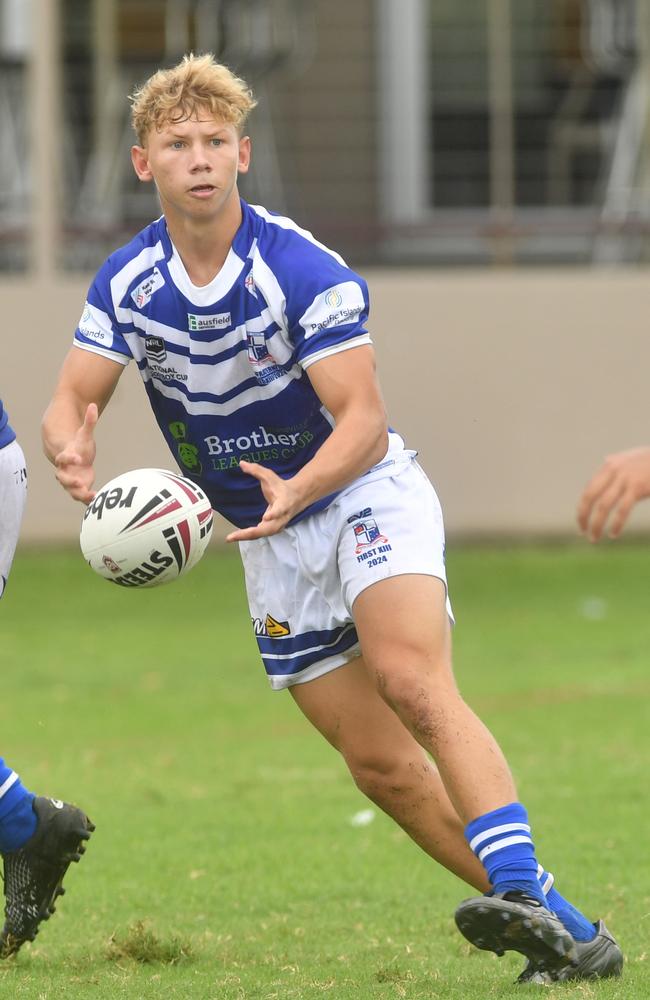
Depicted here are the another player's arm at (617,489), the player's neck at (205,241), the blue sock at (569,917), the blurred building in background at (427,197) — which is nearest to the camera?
the another player's arm at (617,489)

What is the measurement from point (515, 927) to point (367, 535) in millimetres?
1183

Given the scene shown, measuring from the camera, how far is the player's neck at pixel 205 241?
5.05 m

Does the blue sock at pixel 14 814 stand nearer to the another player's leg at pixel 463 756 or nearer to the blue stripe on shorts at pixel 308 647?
the blue stripe on shorts at pixel 308 647

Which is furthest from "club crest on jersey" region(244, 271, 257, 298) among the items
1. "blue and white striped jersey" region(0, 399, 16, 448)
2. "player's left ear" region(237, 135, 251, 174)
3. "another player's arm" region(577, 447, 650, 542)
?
"another player's arm" region(577, 447, 650, 542)

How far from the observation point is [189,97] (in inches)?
196

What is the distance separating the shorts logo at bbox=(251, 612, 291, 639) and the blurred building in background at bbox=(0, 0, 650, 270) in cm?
1279

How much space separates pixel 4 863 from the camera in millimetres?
5508

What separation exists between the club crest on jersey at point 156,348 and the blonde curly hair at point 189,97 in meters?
0.57

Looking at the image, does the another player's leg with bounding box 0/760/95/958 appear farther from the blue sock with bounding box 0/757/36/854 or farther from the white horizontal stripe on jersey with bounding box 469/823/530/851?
the white horizontal stripe on jersey with bounding box 469/823/530/851

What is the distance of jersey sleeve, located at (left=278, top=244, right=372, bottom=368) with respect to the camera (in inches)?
192

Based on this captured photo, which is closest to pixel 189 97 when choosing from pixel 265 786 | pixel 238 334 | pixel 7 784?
pixel 238 334

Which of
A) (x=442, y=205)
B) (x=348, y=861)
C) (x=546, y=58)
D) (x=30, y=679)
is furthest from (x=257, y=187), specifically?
(x=348, y=861)

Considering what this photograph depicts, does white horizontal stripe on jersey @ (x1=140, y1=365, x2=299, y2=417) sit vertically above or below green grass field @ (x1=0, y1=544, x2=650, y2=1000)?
above

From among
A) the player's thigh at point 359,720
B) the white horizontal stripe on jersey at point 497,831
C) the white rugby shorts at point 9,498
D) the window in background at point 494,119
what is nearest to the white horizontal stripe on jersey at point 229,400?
the white rugby shorts at point 9,498
